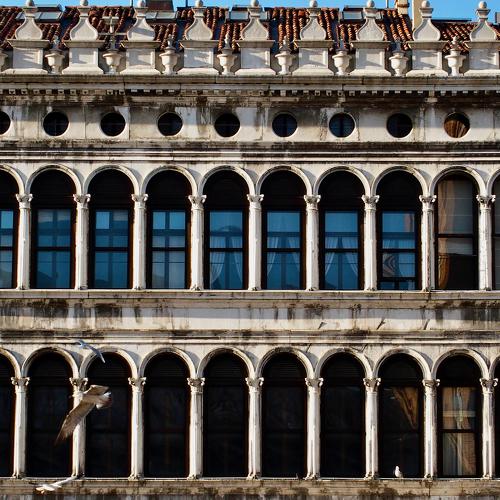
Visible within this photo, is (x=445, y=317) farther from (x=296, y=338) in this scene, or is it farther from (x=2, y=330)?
(x=2, y=330)

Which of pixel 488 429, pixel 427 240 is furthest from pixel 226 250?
pixel 488 429

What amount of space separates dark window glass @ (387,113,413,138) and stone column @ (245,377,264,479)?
6.25 m

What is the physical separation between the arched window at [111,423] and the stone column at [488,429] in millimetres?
7742

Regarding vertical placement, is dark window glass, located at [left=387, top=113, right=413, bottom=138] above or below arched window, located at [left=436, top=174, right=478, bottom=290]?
above

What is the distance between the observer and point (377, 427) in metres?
37.9

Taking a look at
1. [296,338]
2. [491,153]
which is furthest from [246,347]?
[491,153]

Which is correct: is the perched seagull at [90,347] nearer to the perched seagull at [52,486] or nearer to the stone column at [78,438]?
the stone column at [78,438]

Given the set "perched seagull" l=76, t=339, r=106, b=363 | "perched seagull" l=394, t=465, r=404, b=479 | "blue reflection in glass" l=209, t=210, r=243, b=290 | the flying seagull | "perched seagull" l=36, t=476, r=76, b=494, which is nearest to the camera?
"perched seagull" l=36, t=476, r=76, b=494

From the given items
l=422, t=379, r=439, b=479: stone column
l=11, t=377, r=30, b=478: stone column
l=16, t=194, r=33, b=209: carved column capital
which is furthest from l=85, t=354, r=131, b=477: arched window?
l=422, t=379, r=439, b=479: stone column

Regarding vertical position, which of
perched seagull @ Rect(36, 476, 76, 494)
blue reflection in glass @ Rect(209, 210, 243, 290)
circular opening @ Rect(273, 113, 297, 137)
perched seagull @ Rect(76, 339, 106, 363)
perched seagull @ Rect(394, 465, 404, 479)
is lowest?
perched seagull @ Rect(36, 476, 76, 494)

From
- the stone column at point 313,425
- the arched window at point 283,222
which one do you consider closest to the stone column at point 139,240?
the arched window at point 283,222

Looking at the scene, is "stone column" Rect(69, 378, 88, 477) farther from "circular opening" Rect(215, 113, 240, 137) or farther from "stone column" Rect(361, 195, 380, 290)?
"stone column" Rect(361, 195, 380, 290)

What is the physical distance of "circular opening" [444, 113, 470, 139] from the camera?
127ft

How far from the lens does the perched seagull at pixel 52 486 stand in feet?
119
